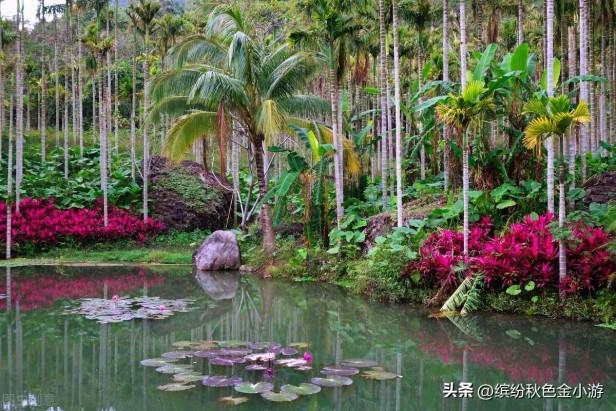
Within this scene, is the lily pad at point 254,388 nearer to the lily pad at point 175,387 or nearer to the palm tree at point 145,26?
the lily pad at point 175,387

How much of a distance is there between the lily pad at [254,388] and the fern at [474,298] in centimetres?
521

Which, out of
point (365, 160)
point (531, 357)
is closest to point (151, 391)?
point (531, 357)

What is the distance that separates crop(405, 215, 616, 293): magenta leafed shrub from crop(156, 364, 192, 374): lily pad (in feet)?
17.9

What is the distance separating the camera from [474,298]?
10.5 meters

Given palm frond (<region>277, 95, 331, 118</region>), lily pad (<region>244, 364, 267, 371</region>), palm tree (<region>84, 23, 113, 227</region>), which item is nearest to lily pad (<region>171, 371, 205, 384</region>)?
lily pad (<region>244, 364, 267, 371</region>)

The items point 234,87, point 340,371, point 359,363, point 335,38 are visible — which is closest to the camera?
point 340,371

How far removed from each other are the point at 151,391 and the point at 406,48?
18052 millimetres

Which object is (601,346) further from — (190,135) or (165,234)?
(165,234)

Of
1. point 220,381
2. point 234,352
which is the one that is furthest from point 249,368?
point 234,352

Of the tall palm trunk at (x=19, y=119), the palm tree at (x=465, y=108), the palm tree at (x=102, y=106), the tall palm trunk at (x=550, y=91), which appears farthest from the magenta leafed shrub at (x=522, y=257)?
the tall palm trunk at (x=19, y=119)

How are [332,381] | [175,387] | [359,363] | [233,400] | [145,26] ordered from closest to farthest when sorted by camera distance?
[233,400] → [175,387] → [332,381] → [359,363] → [145,26]

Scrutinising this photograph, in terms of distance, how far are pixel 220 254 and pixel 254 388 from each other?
1153cm

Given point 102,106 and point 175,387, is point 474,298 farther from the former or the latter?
point 102,106

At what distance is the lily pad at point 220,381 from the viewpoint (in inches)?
245
